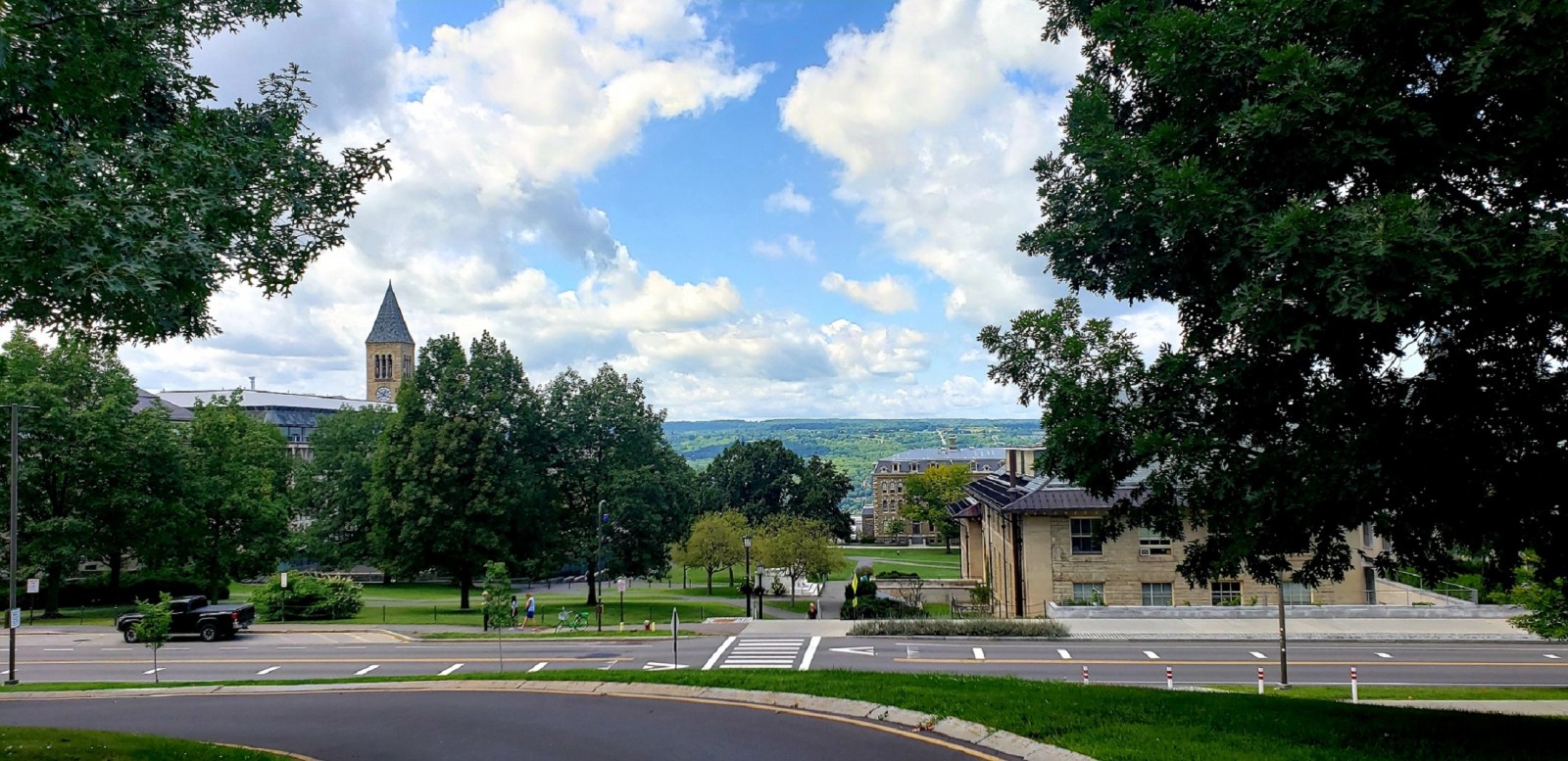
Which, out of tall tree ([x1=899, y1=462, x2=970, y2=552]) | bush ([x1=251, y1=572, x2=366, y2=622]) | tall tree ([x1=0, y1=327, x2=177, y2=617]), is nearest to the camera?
bush ([x1=251, y1=572, x2=366, y2=622])

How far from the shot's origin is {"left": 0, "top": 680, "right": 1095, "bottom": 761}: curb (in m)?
10.2

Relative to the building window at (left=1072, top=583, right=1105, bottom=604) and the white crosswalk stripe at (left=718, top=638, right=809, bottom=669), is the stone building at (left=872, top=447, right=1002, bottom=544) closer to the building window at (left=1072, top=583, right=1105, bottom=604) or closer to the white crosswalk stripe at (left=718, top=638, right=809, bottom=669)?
the building window at (left=1072, top=583, right=1105, bottom=604)

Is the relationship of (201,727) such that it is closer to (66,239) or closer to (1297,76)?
(66,239)

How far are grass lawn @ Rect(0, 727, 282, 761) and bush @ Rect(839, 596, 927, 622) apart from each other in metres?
29.7

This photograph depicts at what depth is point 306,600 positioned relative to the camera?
40.8 m

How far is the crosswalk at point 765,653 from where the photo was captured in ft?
85.1

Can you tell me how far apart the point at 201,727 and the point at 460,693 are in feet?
12.9

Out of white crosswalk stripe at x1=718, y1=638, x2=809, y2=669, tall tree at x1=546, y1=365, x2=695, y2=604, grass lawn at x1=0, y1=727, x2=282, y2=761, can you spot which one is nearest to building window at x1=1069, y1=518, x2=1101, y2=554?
white crosswalk stripe at x1=718, y1=638, x2=809, y2=669

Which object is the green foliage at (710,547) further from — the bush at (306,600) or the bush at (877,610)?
the bush at (306,600)

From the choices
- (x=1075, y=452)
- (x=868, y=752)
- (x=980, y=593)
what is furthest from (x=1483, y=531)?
(x=980, y=593)

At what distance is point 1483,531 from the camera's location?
31.3ft

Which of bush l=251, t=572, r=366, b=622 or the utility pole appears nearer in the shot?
the utility pole

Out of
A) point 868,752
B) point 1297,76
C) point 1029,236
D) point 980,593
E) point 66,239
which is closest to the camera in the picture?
point 66,239

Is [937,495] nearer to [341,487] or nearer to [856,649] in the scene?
[341,487]
